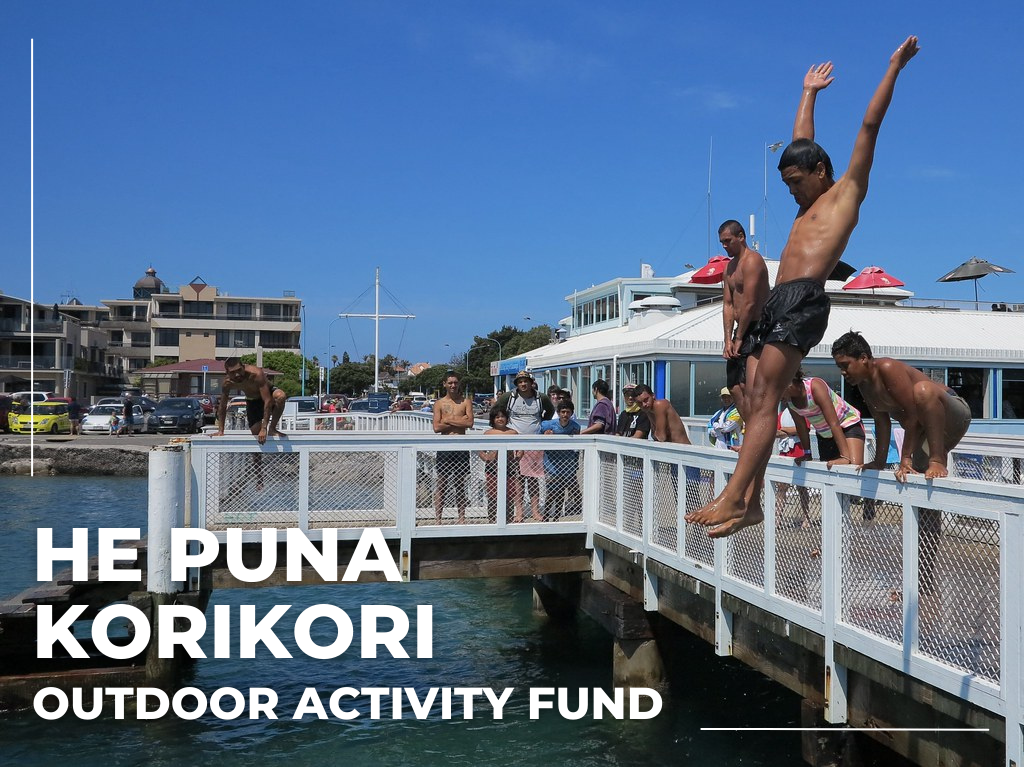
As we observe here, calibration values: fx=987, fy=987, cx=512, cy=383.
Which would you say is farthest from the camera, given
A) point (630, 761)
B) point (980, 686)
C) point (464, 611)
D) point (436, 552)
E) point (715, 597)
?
point (464, 611)

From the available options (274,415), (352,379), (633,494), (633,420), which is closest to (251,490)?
(274,415)

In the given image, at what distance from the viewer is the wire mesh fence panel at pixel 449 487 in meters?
11.1

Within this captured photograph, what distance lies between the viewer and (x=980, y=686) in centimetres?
554

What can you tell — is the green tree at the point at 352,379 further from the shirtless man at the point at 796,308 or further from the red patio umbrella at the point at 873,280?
the shirtless man at the point at 796,308

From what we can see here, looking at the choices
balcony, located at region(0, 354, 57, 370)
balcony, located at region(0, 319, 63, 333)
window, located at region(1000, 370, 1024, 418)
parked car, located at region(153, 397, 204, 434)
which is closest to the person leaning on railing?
window, located at region(1000, 370, 1024, 418)

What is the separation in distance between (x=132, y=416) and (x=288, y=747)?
41.4 metres

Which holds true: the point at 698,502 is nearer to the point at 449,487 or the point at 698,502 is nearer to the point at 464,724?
the point at 449,487

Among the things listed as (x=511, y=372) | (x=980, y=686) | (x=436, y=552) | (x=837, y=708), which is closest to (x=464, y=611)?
(x=436, y=552)

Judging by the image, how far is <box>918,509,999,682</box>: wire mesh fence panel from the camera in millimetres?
5562

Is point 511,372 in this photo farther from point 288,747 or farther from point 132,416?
point 288,747

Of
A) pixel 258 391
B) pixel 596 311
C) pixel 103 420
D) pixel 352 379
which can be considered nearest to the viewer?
pixel 258 391

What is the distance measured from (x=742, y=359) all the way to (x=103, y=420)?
157 ft

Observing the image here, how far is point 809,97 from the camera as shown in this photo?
196 inches

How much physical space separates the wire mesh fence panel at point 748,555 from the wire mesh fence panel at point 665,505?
3.53 ft
